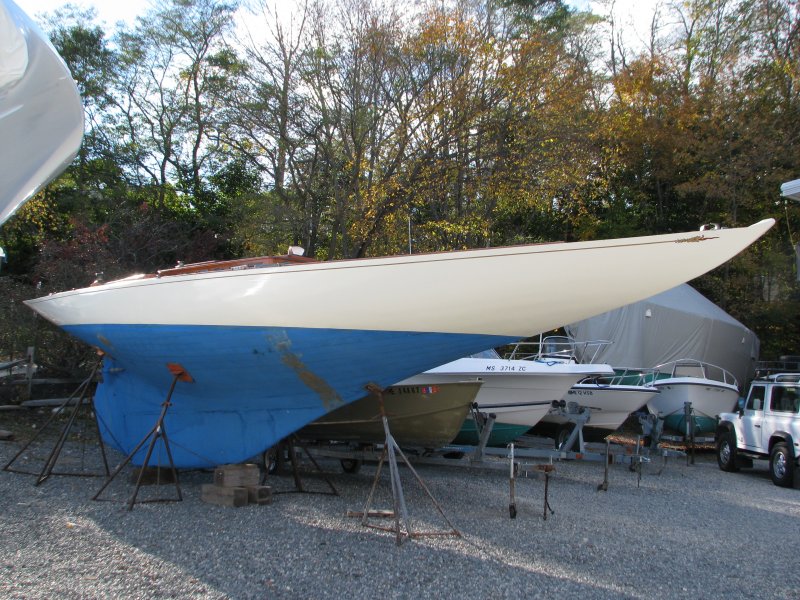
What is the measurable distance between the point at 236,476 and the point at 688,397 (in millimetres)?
9874

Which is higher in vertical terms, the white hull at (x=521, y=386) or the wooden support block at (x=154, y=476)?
the white hull at (x=521, y=386)

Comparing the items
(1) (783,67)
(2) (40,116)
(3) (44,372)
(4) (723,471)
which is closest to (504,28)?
(1) (783,67)

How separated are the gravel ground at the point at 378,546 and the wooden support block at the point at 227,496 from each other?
0.10 meters

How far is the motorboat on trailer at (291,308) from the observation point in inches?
215

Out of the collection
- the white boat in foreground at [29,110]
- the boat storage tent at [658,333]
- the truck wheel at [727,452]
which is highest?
the white boat in foreground at [29,110]

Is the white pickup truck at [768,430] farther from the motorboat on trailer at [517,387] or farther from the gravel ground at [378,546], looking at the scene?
the motorboat on trailer at [517,387]

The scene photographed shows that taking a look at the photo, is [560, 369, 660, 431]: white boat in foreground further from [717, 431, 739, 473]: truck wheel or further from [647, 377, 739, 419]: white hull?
[647, 377, 739, 419]: white hull

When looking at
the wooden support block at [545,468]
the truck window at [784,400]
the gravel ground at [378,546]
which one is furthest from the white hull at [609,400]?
the wooden support block at [545,468]

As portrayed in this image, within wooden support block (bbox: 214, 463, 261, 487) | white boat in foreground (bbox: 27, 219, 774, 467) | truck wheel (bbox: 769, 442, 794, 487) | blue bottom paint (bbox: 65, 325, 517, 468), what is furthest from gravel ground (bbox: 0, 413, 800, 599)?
truck wheel (bbox: 769, 442, 794, 487)

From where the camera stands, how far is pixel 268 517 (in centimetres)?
626

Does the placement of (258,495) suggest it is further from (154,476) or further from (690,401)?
(690,401)

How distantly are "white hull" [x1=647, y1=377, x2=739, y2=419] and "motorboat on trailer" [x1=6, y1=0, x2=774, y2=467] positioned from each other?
8.83m

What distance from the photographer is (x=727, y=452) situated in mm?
11898

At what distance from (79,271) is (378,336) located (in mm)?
7600
